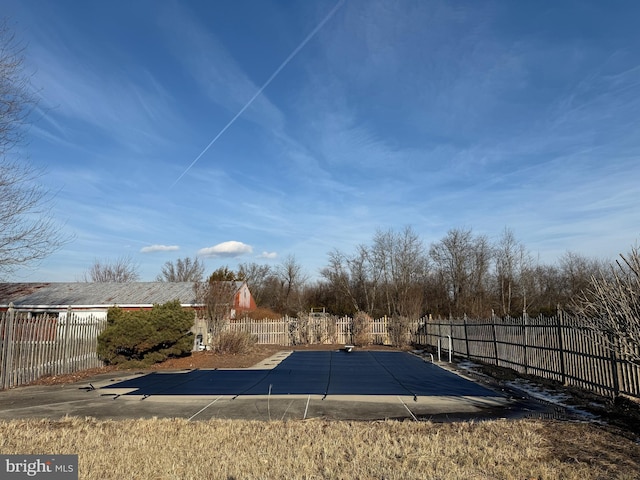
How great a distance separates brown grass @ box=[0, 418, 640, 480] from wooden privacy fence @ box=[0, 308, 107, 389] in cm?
492

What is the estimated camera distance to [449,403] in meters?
8.71

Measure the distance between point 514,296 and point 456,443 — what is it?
40764mm

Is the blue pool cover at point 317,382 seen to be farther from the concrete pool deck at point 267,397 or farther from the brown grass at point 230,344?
Result: the brown grass at point 230,344

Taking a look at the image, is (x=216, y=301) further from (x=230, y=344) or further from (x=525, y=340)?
(x=525, y=340)

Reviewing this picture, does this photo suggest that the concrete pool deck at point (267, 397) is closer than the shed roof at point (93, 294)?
Yes

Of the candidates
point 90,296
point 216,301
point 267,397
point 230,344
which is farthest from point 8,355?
point 90,296

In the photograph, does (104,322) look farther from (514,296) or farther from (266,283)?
(266,283)

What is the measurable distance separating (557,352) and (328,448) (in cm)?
745

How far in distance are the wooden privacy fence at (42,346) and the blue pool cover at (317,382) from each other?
227cm

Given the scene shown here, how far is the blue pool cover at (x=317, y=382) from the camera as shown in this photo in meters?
10.2

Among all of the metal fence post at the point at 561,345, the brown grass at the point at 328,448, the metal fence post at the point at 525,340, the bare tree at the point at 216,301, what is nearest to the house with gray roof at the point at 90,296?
the bare tree at the point at 216,301

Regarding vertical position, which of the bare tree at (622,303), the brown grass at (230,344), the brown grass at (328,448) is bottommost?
the brown grass at (328,448)

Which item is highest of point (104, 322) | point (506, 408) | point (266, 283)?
point (266, 283)

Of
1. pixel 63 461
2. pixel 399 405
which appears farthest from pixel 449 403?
pixel 63 461
